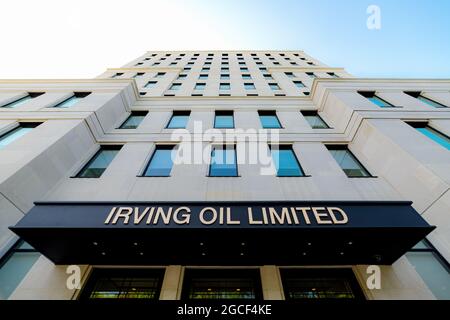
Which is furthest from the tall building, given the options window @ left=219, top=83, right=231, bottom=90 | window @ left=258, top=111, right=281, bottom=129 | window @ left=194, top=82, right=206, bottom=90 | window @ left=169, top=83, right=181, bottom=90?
window @ left=169, top=83, right=181, bottom=90

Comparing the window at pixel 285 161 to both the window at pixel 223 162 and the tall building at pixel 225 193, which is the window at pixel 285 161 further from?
the window at pixel 223 162

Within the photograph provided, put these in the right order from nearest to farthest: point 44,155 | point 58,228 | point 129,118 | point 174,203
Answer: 1. point 58,228
2. point 174,203
3. point 44,155
4. point 129,118

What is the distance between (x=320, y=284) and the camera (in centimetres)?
616

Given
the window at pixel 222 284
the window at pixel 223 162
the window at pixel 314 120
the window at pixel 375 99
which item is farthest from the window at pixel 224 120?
the window at pixel 375 99

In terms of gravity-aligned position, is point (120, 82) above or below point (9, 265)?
above

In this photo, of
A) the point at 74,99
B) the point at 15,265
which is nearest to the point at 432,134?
the point at 15,265

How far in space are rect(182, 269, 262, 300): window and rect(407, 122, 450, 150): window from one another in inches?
377

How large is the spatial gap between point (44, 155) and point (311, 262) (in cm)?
976

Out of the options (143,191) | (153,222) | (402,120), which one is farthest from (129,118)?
(402,120)

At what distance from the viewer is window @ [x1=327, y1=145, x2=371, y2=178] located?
9.36 metres

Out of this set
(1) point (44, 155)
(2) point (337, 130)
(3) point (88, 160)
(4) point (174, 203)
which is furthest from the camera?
(2) point (337, 130)
